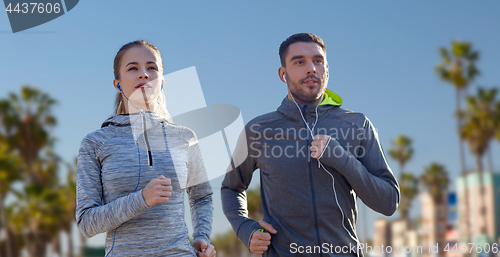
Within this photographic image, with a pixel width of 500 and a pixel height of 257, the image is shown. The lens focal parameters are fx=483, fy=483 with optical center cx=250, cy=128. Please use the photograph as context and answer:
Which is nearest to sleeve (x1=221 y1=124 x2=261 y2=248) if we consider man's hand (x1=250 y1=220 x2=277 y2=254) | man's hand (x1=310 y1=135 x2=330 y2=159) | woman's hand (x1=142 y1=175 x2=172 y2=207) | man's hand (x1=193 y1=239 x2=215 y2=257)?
man's hand (x1=250 y1=220 x2=277 y2=254)

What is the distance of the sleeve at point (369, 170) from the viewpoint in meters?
3.04

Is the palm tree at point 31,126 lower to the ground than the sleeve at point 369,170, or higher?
higher

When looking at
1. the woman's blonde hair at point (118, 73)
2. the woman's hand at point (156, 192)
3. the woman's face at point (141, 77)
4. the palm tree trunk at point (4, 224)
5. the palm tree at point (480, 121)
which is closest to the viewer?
the woman's hand at point (156, 192)

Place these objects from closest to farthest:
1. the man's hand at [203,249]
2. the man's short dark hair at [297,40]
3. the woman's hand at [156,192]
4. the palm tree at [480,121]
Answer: the woman's hand at [156,192] < the man's hand at [203,249] < the man's short dark hair at [297,40] < the palm tree at [480,121]

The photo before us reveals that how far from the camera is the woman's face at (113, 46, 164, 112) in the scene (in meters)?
3.15

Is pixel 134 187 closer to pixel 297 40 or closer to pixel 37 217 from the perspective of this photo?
pixel 297 40

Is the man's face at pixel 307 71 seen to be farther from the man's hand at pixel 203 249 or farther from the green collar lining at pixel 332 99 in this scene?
the man's hand at pixel 203 249

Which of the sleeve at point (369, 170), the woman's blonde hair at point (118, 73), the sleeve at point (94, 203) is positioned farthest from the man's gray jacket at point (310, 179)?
the sleeve at point (94, 203)

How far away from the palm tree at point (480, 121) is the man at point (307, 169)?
37049mm

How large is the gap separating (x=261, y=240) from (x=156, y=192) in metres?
0.97

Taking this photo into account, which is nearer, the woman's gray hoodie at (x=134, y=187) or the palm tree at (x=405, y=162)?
the woman's gray hoodie at (x=134, y=187)

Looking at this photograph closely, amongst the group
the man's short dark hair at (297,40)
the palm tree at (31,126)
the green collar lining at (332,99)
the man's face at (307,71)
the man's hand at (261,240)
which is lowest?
the man's hand at (261,240)

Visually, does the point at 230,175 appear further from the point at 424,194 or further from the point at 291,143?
the point at 424,194

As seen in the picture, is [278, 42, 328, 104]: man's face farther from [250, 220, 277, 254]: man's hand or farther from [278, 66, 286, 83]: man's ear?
[250, 220, 277, 254]: man's hand
